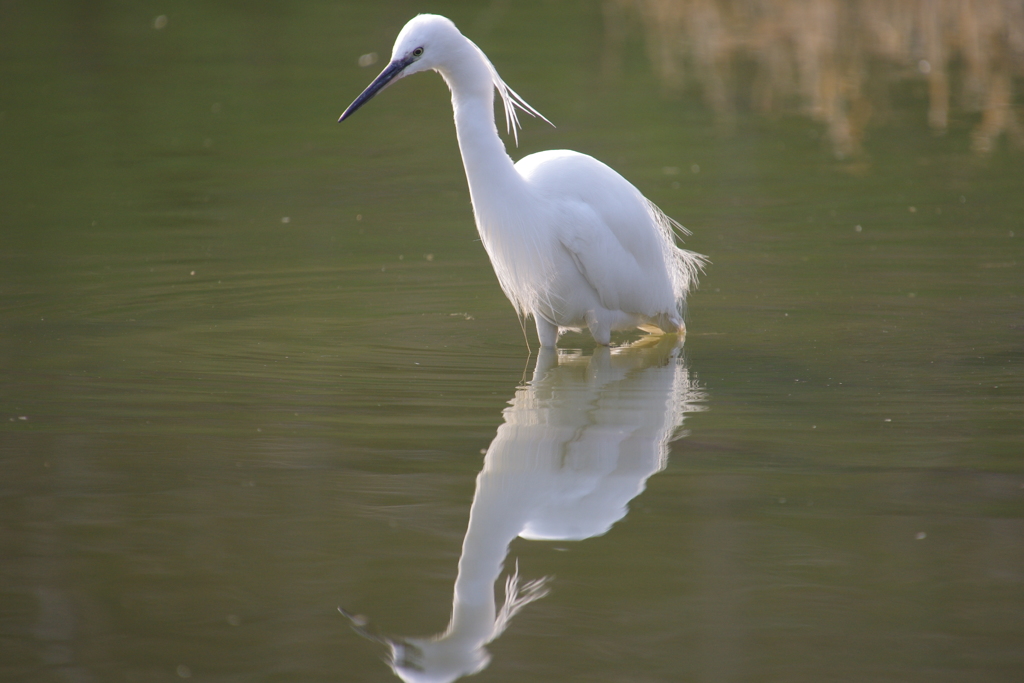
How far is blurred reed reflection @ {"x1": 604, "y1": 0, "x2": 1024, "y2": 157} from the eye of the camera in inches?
390

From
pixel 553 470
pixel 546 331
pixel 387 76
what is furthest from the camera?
pixel 546 331

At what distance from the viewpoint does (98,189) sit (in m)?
8.05

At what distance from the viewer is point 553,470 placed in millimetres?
3533

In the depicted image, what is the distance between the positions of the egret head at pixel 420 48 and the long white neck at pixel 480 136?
0.22 ft

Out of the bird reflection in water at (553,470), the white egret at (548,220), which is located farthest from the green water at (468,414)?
the white egret at (548,220)

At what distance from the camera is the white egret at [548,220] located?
4.46 metres

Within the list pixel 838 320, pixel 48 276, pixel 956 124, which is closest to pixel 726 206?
pixel 838 320

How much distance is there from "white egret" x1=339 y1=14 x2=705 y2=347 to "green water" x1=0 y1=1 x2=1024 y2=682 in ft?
0.67

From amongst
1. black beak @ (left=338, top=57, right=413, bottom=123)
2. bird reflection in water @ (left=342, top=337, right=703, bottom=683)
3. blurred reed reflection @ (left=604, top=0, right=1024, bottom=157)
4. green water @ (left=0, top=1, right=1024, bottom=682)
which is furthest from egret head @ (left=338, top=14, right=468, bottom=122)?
blurred reed reflection @ (left=604, top=0, right=1024, bottom=157)

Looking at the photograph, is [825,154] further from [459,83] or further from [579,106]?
[459,83]

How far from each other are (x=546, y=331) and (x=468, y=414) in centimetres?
98

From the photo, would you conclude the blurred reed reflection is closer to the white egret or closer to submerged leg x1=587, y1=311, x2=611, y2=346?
the white egret

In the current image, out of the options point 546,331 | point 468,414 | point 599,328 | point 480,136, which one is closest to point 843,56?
point 599,328

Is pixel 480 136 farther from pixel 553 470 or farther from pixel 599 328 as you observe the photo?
pixel 553 470
